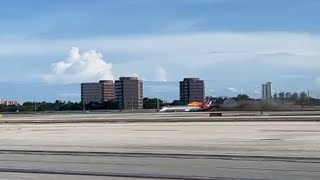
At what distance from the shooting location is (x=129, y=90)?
164125 millimetres

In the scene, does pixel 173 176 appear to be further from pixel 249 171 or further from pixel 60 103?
pixel 60 103

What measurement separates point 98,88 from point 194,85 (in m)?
25.6

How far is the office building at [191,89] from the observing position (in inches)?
6703

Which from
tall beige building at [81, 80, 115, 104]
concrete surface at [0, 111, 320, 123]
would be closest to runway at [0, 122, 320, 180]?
concrete surface at [0, 111, 320, 123]

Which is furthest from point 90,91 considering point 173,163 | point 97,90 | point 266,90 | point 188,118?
point 173,163

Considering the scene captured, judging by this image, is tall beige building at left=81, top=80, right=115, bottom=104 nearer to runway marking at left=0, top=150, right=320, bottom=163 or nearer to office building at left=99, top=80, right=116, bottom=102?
office building at left=99, top=80, right=116, bottom=102

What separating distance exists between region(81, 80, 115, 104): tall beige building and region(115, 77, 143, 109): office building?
366 centimetres

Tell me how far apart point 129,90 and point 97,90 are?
1268cm

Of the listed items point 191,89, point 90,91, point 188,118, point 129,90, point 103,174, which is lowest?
point 103,174

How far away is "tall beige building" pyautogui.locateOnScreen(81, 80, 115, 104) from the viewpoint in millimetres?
169000

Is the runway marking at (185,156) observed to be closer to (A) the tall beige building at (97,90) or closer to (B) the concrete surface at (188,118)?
(B) the concrete surface at (188,118)

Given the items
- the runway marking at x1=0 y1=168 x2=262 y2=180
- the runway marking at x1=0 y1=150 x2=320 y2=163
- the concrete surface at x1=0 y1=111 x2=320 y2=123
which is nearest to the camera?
the runway marking at x1=0 y1=168 x2=262 y2=180

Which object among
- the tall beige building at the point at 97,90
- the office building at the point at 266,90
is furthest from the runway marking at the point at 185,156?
the tall beige building at the point at 97,90

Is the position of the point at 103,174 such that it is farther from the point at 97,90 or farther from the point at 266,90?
the point at 97,90
